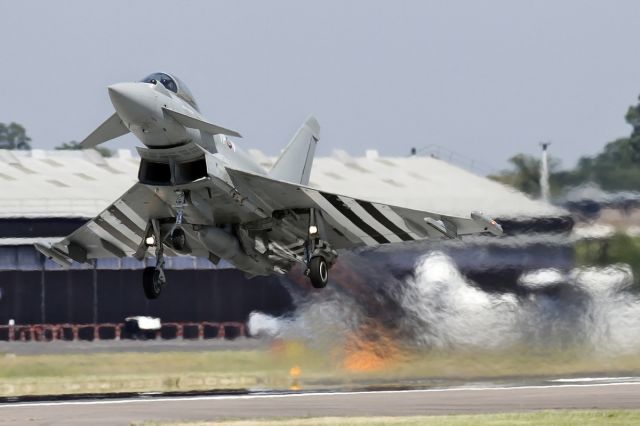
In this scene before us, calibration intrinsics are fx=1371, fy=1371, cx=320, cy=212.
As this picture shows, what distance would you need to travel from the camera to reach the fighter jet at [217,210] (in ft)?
79.3

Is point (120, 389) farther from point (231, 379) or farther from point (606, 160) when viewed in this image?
point (606, 160)

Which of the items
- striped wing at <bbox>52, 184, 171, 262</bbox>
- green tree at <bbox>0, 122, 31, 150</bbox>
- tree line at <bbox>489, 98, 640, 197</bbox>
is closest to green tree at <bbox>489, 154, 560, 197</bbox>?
tree line at <bbox>489, 98, 640, 197</bbox>

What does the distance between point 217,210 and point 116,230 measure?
477 centimetres

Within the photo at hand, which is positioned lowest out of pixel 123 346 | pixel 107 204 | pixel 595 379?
pixel 595 379

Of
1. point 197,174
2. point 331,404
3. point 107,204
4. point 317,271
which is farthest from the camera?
point 107,204

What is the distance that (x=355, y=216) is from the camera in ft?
91.2

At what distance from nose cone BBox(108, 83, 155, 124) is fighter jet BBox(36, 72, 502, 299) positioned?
0.06 feet

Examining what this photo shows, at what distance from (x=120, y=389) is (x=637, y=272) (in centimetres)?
1154

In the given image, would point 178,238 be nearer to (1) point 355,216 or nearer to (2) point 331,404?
(2) point 331,404

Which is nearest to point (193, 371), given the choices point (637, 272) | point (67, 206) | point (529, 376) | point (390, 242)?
point (390, 242)

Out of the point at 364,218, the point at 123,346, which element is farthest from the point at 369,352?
the point at 123,346

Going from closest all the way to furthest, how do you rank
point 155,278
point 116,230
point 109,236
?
point 155,278, point 116,230, point 109,236

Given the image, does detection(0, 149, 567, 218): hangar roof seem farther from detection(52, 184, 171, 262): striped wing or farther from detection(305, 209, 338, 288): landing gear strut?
detection(305, 209, 338, 288): landing gear strut

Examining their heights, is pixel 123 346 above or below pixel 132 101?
below
